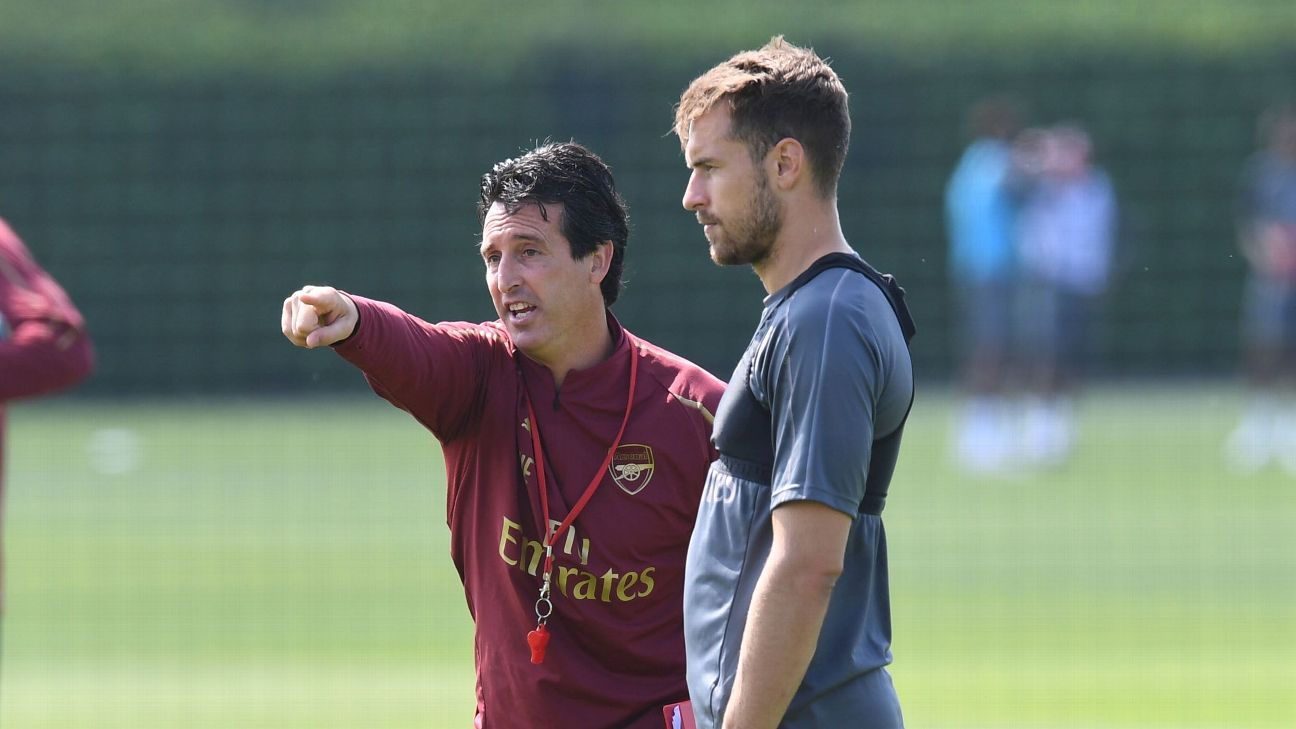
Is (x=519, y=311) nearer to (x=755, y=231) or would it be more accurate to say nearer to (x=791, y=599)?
(x=755, y=231)

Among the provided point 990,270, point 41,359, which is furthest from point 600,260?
point 990,270

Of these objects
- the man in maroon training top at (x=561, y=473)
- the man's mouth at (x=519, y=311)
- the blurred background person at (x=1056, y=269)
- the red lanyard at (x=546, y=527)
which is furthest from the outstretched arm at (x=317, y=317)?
the blurred background person at (x=1056, y=269)

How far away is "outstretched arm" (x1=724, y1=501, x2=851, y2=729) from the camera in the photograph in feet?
9.48

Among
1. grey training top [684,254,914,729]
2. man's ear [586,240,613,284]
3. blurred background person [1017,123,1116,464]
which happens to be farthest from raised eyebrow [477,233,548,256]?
blurred background person [1017,123,1116,464]

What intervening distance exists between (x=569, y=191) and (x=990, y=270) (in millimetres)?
11264

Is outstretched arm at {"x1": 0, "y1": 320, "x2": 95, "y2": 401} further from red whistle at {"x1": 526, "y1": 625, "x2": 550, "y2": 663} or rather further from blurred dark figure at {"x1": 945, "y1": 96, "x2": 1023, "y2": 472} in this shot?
blurred dark figure at {"x1": 945, "y1": 96, "x2": 1023, "y2": 472}

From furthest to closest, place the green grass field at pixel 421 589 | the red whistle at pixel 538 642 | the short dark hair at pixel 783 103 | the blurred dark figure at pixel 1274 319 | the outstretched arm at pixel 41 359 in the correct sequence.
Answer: the blurred dark figure at pixel 1274 319, the green grass field at pixel 421 589, the outstretched arm at pixel 41 359, the red whistle at pixel 538 642, the short dark hair at pixel 783 103

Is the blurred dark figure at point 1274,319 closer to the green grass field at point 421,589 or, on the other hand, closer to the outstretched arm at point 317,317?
the green grass field at point 421,589

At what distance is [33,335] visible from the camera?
428 centimetres

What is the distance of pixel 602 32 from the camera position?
65.1 ft

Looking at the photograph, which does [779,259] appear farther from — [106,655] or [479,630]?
[106,655]

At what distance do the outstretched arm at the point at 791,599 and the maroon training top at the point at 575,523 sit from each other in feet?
2.09

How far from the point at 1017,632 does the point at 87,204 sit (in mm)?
11239

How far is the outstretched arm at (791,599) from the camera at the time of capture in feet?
9.48
